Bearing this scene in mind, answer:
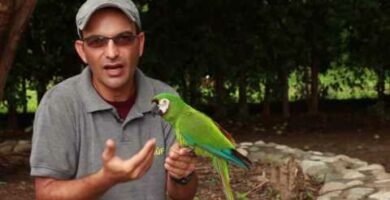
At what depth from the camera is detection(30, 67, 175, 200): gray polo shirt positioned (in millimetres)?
2234

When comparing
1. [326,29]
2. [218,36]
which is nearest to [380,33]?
[326,29]

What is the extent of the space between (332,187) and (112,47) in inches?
153

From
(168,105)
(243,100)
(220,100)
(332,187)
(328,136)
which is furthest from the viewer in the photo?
(243,100)

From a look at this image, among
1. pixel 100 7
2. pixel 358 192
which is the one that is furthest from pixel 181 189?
pixel 358 192

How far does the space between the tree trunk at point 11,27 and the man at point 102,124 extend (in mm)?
2937

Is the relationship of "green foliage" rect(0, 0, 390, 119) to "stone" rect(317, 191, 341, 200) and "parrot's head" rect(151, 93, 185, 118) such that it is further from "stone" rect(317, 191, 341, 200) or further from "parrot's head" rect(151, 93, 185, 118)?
"parrot's head" rect(151, 93, 185, 118)

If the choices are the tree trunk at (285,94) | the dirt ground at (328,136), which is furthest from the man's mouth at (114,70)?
the tree trunk at (285,94)

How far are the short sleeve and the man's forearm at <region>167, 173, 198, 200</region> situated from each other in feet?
1.17

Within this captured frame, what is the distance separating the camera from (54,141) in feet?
7.32

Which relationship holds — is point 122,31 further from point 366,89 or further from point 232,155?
point 366,89

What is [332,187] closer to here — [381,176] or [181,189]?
[381,176]

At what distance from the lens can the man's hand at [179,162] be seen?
218 centimetres

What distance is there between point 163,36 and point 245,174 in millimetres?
3217

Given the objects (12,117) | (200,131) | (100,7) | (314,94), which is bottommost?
(12,117)
